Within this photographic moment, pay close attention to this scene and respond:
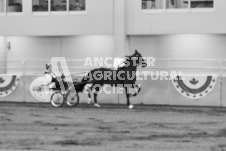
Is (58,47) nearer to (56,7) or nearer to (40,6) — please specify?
(56,7)

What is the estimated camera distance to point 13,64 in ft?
136

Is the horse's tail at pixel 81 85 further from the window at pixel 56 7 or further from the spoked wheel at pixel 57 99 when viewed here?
the window at pixel 56 7

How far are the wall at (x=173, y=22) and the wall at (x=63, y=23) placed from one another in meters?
1.27

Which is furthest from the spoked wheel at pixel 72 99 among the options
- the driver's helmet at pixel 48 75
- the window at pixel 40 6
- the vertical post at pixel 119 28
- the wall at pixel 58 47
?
the window at pixel 40 6

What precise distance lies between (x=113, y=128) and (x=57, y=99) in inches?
365

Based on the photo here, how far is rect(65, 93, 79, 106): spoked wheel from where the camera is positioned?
96.4 ft

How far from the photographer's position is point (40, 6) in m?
41.1

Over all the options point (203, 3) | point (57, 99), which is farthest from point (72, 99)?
point (203, 3)

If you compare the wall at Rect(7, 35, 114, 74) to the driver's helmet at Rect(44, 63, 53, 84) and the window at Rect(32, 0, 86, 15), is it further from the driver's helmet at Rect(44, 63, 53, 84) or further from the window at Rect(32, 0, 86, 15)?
the driver's helmet at Rect(44, 63, 53, 84)

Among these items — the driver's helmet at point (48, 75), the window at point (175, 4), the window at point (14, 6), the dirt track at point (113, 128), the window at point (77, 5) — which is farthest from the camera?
the window at point (14, 6)

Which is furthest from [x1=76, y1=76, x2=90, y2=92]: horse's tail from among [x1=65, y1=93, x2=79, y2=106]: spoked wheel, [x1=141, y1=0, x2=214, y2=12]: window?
[x1=141, y1=0, x2=214, y2=12]: window

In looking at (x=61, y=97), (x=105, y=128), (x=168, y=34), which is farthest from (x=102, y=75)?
(x=168, y=34)

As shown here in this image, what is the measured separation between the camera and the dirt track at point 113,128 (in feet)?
54.7

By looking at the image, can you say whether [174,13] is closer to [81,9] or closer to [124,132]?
[81,9]
